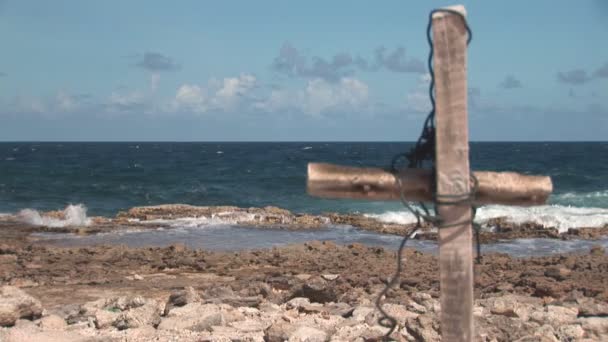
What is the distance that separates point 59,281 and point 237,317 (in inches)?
191

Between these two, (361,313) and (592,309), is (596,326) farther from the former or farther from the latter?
(361,313)

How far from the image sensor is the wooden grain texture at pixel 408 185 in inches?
123

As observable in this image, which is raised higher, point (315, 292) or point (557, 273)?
point (315, 292)

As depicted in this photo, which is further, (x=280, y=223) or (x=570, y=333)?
(x=280, y=223)

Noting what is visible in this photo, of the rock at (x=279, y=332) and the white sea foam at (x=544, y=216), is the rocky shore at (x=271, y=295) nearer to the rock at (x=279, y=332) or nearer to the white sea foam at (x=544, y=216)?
the rock at (x=279, y=332)

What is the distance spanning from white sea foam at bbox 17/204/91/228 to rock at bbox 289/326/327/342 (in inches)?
553

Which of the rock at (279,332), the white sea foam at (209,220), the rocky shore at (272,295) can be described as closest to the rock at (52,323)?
the rocky shore at (272,295)

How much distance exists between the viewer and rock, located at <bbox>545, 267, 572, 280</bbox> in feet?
31.7

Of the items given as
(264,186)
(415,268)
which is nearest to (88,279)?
(415,268)

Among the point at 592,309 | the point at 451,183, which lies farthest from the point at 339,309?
the point at 451,183

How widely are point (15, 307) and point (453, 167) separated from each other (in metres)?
5.11

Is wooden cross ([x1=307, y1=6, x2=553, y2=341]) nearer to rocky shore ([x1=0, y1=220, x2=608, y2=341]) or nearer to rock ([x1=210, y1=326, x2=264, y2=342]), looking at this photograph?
rocky shore ([x1=0, y1=220, x2=608, y2=341])

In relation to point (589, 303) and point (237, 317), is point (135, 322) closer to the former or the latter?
point (237, 317)

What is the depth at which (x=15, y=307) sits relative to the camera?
6.41 m
